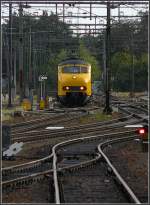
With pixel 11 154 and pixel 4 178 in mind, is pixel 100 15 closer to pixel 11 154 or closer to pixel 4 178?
pixel 11 154

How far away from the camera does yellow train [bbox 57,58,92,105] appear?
104 ft

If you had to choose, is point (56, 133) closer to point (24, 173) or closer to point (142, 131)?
point (142, 131)

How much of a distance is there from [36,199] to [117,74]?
177 ft

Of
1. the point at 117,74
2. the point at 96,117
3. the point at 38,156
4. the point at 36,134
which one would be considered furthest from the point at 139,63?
the point at 38,156

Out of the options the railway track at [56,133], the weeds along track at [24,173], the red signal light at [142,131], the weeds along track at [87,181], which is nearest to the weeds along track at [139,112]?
the railway track at [56,133]

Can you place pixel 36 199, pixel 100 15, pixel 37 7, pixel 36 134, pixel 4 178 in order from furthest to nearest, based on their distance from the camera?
1. pixel 100 15
2. pixel 37 7
3. pixel 36 134
4. pixel 4 178
5. pixel 36 199

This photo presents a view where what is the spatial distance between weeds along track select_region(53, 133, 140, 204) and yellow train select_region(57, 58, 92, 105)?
17.7 m

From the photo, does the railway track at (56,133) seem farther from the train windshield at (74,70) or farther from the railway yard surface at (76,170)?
the train windshield at (74,70)

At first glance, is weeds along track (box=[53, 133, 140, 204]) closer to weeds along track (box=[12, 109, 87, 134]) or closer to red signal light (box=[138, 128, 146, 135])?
red signal light (box=[138, 128, 146, 135])

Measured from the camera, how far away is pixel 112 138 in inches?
679

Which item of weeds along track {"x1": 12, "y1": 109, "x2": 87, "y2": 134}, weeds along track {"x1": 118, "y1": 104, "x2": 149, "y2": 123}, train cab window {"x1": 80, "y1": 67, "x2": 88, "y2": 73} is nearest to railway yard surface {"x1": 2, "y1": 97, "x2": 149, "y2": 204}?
weeds along track {"x1": 12, "y1": 109, "x2": 87, "y2": 134}

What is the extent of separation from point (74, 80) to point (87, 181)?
22.1 m

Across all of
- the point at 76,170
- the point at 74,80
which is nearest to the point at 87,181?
the point at 76,170

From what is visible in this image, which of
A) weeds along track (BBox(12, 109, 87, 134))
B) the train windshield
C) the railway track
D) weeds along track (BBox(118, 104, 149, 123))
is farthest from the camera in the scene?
the train windshield
